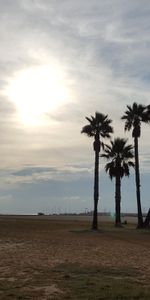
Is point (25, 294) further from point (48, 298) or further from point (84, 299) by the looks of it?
point (84, 299)

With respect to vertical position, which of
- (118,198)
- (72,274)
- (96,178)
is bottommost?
(72,274)

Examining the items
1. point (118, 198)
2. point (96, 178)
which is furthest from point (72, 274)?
point (118, 198)

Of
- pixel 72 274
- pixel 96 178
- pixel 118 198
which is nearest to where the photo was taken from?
pixel 72 274

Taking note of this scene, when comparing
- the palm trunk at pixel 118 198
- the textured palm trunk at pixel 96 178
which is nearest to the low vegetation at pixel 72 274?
the textured palm trunk at pixel 96 178

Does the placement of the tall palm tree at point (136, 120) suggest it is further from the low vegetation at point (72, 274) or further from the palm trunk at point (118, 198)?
the low vegetation at point (72, 274)

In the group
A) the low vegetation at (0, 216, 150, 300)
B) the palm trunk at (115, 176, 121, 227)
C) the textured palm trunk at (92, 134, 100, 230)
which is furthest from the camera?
Result: the palm trunk at (115, 176, 121, 227)

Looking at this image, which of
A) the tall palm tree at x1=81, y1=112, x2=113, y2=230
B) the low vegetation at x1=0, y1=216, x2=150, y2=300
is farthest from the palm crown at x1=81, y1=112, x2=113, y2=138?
the low vegetation at x1=0, y1=216, x2=150, y2=300

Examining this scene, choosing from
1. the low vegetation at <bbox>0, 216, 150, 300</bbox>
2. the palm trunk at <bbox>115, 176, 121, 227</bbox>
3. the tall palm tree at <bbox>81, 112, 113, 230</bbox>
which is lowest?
the low vegetation at <bbox>0, 216, 150, 300</bbox>

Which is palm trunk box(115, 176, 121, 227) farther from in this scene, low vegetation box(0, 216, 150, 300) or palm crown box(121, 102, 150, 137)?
low vegetation box(0, 216, 150, 300)

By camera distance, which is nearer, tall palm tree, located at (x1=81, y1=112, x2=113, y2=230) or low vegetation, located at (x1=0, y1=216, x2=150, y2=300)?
low vegetation, located at (x1=0, y1=216, x2=150, y2=300)

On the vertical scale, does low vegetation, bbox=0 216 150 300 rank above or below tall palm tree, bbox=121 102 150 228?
below

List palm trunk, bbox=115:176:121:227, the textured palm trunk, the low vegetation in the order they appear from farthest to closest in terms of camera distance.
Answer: palm trunk, bbox=115:176:121:227 < the textured palm trunk < the low vegetation

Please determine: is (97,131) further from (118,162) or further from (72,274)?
(72,274)

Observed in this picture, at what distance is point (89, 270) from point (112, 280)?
292 centimetres
